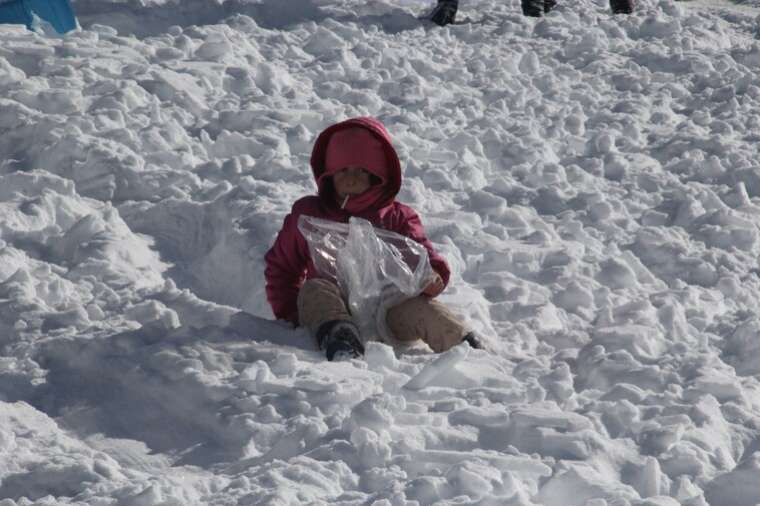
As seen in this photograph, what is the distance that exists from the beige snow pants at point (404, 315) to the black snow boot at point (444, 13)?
4.69m

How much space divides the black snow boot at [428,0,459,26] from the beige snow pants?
469 centimetres

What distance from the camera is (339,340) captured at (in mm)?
4090

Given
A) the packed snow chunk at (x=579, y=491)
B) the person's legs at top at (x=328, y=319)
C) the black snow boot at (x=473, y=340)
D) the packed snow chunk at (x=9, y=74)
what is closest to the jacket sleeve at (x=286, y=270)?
the person's legs at top at (x=328, y=319)

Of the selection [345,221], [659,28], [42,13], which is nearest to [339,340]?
[345,221]

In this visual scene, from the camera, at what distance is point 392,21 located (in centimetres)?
874

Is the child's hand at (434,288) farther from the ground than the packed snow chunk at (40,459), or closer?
closer

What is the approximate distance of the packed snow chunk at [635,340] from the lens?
14.0 ft

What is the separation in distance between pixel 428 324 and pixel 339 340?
0.36 meters

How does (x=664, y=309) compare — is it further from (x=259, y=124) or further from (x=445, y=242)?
(x=259, y=124)

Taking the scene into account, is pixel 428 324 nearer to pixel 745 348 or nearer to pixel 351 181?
pixel 351 181

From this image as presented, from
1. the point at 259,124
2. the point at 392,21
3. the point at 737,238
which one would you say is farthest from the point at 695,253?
the point at 392,21

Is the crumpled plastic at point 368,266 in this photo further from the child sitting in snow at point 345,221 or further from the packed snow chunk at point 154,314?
the packed snow chunk at point 154,314

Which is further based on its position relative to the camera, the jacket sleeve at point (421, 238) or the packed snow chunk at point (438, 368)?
the jacket sleeve at point (421, 238)

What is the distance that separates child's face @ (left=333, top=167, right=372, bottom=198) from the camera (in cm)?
459
